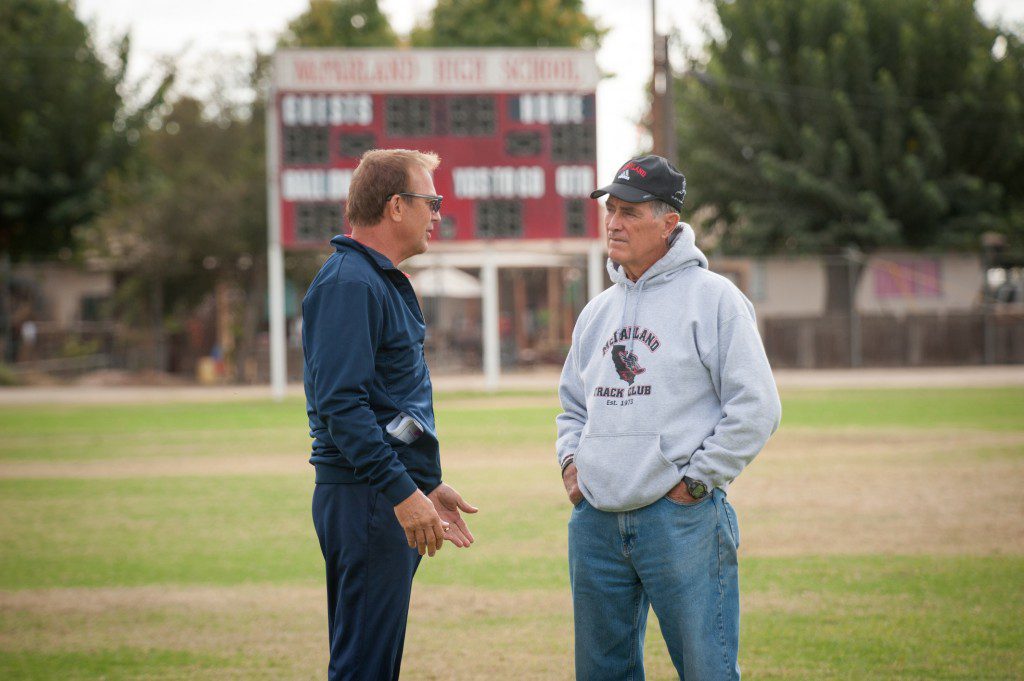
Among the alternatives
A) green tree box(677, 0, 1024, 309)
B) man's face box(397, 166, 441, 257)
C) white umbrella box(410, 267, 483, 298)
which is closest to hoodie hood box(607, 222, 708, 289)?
man's face box(397, 166, 441, 257)

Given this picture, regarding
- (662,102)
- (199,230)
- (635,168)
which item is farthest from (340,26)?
(635,168)

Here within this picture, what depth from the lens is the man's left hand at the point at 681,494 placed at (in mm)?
3537

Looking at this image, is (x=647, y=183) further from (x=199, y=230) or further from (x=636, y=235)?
(x=199, y=230)

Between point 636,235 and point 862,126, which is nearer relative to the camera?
point 636,235

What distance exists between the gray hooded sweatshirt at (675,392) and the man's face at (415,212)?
0.68 m

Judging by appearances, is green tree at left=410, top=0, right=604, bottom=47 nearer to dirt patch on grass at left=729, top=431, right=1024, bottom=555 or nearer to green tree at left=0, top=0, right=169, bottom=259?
green tree at left=0, top=0, right=169, bottom=259

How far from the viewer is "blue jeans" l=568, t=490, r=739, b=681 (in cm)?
353

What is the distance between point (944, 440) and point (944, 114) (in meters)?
26.1

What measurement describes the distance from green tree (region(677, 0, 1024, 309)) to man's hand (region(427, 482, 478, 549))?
34.1 m

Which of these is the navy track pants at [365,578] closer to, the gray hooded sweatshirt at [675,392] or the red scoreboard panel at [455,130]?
the gray hooded sweatshirt at [675,392]

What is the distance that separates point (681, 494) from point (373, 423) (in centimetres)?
94

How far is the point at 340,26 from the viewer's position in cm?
4503

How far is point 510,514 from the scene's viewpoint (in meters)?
9.91

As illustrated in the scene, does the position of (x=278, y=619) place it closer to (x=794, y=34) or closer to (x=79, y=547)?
(x=79, y=547)
